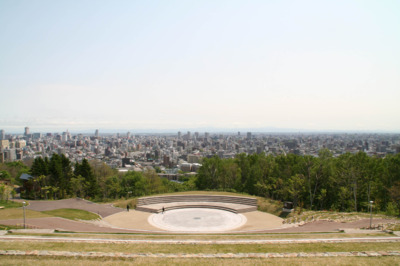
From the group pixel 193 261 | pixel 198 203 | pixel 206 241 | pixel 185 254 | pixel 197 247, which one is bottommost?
pixel 198 203

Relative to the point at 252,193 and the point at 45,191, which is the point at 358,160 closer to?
the point at 252,193

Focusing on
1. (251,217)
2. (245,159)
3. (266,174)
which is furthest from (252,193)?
(251,217)

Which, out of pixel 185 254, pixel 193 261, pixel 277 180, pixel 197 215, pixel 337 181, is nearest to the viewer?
pixel 193 261

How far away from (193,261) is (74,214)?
16.8 metres

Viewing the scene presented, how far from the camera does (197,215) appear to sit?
981 inches

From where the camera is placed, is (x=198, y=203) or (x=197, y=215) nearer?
(x=197, y=215)

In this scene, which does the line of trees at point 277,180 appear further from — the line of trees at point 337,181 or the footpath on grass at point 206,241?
the footpath on grass at point 206,241

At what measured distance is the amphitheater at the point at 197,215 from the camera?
21.3m

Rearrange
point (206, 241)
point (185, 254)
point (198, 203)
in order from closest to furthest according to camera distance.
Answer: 1. point (185, 254)
2. point (206, 241)
3. point (198, 203)

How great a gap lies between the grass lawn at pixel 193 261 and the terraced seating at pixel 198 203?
15.8 meters

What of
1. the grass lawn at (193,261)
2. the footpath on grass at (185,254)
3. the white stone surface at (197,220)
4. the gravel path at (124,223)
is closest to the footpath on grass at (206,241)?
the footpath on grass at (185,254)

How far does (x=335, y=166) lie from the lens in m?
29.0

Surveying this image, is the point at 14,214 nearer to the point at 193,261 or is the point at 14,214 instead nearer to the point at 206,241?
the point at 206,241

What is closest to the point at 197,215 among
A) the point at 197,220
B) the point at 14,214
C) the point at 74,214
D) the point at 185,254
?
the point at 197,220
